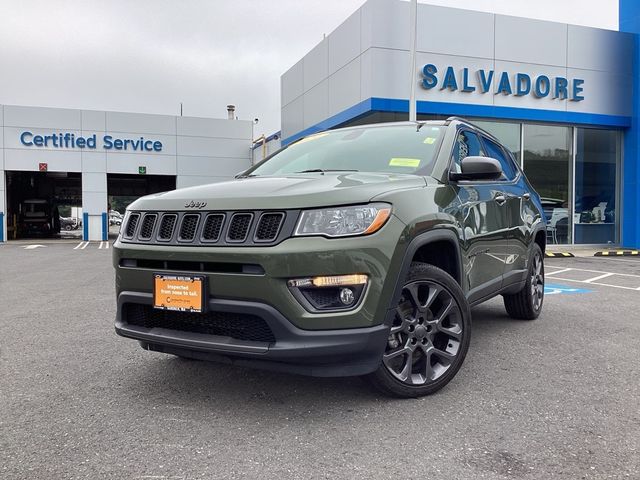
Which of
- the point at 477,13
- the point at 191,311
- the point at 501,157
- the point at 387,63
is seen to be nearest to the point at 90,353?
the point at 191,311

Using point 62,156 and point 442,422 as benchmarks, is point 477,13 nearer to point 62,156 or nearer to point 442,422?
point 442,422

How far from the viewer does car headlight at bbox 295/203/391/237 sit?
Answer: 8.63 ft

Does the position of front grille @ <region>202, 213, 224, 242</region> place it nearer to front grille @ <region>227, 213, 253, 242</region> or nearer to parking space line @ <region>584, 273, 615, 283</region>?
front grille @ <region>227, 213, 253, 242</region>

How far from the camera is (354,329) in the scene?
2.62m

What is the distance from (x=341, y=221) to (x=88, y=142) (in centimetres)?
2378

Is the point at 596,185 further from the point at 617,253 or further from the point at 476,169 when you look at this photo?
the point at 476,169

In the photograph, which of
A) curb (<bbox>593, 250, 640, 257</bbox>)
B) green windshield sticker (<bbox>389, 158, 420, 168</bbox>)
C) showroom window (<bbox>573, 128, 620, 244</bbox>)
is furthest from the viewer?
showroom window (<bbox>573, 128, 620, 244</bbox>)

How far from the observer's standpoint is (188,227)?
2.93m

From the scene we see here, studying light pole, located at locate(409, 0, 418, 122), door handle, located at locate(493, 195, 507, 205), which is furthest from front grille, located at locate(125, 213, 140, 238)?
light pole, located at locate(409, 0, 418, 122)

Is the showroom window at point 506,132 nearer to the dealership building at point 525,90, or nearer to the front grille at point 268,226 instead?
the dealership building at point 525,90

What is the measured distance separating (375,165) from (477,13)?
12524 mm

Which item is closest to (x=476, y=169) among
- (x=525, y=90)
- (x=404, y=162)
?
(x=404, y=162)

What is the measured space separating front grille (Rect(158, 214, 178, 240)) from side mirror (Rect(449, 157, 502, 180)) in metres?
1.76

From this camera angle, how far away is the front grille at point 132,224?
10.5 ft
